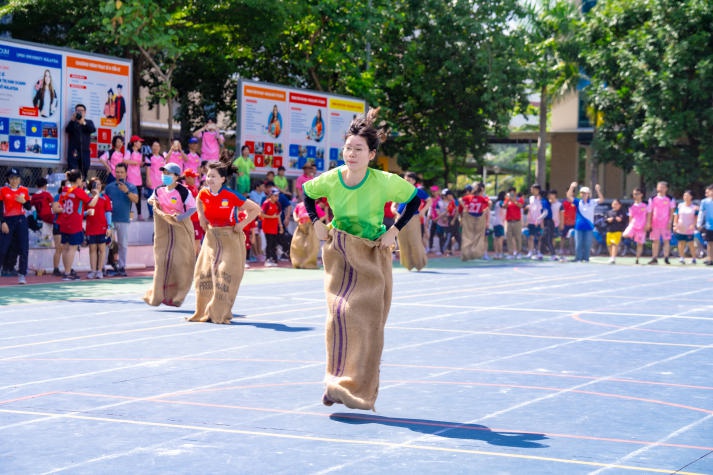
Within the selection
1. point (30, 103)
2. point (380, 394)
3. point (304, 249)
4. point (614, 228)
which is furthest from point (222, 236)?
point (614, 228)

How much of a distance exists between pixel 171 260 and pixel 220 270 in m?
1.88

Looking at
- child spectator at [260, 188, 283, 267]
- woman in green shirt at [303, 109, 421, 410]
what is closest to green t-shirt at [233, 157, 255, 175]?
child spectator at [260, 188, 283, 267]

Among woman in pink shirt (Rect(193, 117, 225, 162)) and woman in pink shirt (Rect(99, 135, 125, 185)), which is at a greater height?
woman in pink shirt (Rect(193, 117, 225, 162))

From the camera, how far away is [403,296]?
61.2 feet

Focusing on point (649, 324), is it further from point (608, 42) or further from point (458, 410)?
point (608, 42)

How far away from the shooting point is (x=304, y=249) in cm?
2589

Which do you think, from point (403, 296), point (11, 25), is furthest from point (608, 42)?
point (403, 296)

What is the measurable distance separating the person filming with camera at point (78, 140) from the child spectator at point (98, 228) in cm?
205

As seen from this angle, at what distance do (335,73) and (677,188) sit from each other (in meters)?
13.1

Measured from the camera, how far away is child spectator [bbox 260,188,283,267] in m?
26.9

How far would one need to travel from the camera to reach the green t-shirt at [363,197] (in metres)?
8.48

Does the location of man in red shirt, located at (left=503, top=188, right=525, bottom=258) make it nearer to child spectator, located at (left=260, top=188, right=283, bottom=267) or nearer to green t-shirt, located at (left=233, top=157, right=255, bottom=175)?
child spectator, located at (left=260, top=188, right=283, bottom=267)

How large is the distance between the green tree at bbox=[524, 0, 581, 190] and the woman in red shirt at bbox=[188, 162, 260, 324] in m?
31.7

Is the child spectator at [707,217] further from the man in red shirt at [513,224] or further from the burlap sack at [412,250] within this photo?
the burlap sack at [412,250]
